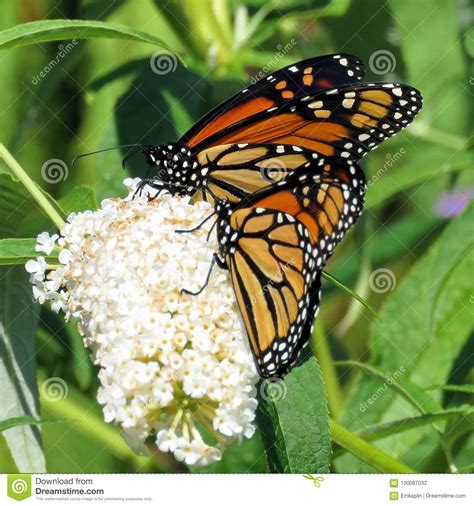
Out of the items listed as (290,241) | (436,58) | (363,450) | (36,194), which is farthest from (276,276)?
(436,58)

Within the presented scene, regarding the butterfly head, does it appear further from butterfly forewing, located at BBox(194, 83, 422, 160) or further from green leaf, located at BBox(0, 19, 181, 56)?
green leaf, located at BBox(0, 19, 181, 56)

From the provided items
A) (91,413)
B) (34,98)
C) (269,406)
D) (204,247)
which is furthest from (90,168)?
(269,406)

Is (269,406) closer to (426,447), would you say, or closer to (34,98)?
(426,447)

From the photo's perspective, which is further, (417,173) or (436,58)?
(436,58)

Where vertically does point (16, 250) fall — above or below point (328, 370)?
above
